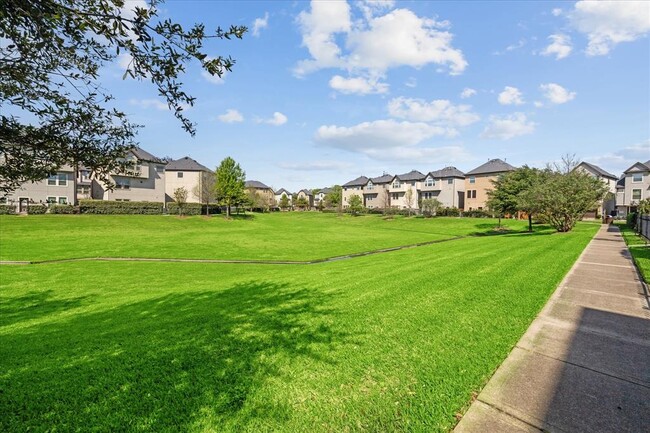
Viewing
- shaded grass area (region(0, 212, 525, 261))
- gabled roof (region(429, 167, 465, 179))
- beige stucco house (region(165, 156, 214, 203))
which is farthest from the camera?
gabled roof (region(429, 167, 465, 179))

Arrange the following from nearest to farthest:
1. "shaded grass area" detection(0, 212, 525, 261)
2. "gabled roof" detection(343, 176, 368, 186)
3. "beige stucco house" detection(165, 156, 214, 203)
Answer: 1. "shaded grass area" detection(0, 212, 525, 261)
2. "beige stucco house" detection(165, 156, 214, 203)
3. "gabled roof" detection(343, 176, 368, 186)

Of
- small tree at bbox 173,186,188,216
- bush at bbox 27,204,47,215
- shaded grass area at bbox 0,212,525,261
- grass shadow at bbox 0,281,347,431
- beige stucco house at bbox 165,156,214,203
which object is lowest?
shaded grass area at bbox 0,212,525,261

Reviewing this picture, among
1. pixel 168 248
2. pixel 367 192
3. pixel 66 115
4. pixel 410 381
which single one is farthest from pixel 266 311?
pixel 367 192

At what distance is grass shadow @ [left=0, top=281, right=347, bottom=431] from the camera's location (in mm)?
3443

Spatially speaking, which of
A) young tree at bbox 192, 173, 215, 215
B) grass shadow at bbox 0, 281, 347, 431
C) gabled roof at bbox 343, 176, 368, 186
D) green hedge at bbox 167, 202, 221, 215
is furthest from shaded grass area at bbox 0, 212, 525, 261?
gabled roof at bbox 343, 176, 368, 186

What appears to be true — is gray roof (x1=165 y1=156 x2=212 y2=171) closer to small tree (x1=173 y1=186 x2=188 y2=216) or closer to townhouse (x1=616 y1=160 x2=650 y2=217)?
small tree (x1=173 y1=186 x2=188 y2=216)

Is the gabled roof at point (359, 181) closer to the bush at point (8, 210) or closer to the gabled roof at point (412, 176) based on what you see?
the gabled roof at point (412, 176)

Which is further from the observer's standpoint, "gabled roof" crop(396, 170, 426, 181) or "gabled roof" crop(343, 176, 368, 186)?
"gabled roof" crop(343, 176, 368, 186)

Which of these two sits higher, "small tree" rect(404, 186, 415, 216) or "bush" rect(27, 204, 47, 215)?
"small tree" rect(404, 186, 415, 216)

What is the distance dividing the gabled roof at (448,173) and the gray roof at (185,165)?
54.0 metres

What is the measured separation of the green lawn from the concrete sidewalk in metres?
0.27

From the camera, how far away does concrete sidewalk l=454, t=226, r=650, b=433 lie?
133 inches

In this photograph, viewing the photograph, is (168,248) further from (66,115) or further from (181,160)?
(181,160)

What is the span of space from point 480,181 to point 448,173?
7832 millimetres
